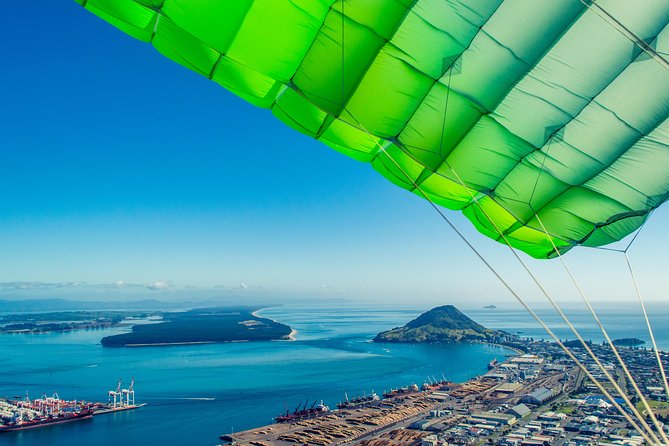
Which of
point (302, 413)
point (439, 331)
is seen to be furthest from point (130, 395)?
point (439, 331)

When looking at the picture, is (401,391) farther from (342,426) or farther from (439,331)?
(439,331)

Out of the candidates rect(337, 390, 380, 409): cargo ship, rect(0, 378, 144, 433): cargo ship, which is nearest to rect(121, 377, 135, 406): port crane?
rect(0, 378, 144, 433): cargo ship

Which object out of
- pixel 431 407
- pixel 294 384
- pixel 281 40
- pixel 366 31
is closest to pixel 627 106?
pixel 366 31

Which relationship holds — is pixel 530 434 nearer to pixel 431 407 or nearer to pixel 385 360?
pixel 431 407

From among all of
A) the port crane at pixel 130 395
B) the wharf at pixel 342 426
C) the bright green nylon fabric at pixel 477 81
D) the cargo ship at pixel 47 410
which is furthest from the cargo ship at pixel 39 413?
the bright green nylon fabric at pixel 477 81

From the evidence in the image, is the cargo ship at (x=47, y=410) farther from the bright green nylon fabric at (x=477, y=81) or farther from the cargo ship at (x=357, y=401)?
the bright green nylon fabric at (x=477, y=81)

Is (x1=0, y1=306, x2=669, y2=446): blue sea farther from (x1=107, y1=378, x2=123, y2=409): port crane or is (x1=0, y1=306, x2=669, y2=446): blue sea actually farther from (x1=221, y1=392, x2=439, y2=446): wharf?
(x1=221, y1=392, x2=439, y2=446): wharf
